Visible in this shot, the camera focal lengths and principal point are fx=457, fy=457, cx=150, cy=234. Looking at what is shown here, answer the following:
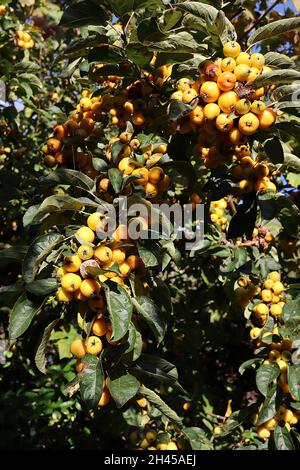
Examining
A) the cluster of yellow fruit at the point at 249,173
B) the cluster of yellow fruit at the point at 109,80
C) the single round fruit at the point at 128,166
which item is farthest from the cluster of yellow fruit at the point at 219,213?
the single round fruit at the point at 128,166

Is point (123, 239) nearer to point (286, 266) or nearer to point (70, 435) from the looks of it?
point (286, 266)

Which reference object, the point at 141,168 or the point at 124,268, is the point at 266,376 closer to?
the point at 124,268

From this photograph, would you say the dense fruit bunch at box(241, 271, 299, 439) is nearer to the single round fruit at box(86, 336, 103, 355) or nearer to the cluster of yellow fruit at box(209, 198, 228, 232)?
the cluster of yellow fruit at box(209, 198, 228, 232)

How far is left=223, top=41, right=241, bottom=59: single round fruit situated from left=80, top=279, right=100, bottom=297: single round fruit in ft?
2.59

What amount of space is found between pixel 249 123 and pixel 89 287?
0.66m

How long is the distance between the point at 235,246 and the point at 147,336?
0.96 metres

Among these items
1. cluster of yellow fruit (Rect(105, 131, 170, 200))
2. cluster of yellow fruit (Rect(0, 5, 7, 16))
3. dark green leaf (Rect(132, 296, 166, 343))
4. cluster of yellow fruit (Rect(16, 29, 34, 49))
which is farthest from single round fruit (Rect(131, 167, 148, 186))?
cluster of yellow fruit (Rect(16, 29, 34, 49))

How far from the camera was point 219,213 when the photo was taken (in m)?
2.55

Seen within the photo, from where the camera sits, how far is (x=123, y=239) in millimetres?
1402

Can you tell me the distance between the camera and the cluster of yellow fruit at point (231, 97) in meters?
1.35

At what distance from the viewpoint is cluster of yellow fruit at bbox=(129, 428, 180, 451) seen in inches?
92.7

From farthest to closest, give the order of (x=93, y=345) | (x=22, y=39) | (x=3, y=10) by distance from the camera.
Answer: (x=22, y=39), (x=3, y=10), (x=93, y=345)

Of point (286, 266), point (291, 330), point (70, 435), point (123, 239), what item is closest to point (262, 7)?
point (286, 266)

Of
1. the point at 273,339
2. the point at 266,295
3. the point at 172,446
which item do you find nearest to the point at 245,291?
the point at 266,295
